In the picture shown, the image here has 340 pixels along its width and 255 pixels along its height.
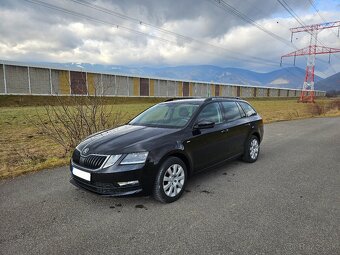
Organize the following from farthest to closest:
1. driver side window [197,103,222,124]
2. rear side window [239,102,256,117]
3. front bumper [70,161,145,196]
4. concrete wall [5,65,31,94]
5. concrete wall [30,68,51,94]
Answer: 1. concrete wall [30,68,51,94]
2. concrete wall [5,65,31,94]
3. rear side window [239,102,256,117]
4. driver side window [197,103,222,124]
5. front bumper [70,161,145,196]

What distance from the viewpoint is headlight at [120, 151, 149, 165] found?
3.41 m

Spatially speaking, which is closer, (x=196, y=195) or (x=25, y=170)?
(x=196, y=195)

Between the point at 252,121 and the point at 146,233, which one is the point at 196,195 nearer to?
the point at 146,233

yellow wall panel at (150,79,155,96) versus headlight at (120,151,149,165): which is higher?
yellow wall panel at (150,79,155,96)

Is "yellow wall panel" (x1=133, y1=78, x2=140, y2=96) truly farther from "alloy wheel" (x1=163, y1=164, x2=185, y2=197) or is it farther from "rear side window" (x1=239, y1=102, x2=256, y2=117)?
"alloy wheel" (x1=163, y1=164, x2=185, y2=197)

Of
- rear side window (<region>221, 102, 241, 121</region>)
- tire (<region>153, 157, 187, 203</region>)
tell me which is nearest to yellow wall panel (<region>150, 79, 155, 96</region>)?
rear side window (<region>221, 102, 241, 121</region>)

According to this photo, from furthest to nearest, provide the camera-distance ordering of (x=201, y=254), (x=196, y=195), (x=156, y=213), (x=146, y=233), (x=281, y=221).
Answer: (x=196, y=195)
(x=156, y=213)
(x=281, y=221)
(x=146, y=233)
(x=201, y=254)

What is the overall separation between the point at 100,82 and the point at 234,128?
9.90m

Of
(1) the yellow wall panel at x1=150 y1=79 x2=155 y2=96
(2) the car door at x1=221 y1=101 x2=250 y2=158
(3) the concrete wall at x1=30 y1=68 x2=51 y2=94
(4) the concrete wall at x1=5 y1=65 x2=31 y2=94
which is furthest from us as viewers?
(1) the yellow wall panel at x1=150 y1=79 x2=155 y2=96

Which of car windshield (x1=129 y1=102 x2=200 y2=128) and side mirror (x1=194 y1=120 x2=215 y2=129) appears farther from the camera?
car windshield (x1=129 y1=102 x2=200 y2=128)

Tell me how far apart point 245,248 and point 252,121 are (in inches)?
150

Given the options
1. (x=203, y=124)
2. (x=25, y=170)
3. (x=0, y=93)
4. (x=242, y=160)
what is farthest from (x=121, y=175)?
(x=0, y=93)

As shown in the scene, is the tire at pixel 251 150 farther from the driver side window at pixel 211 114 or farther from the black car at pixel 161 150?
the driver side window at pixel 211 114

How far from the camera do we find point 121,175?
11.0ft
